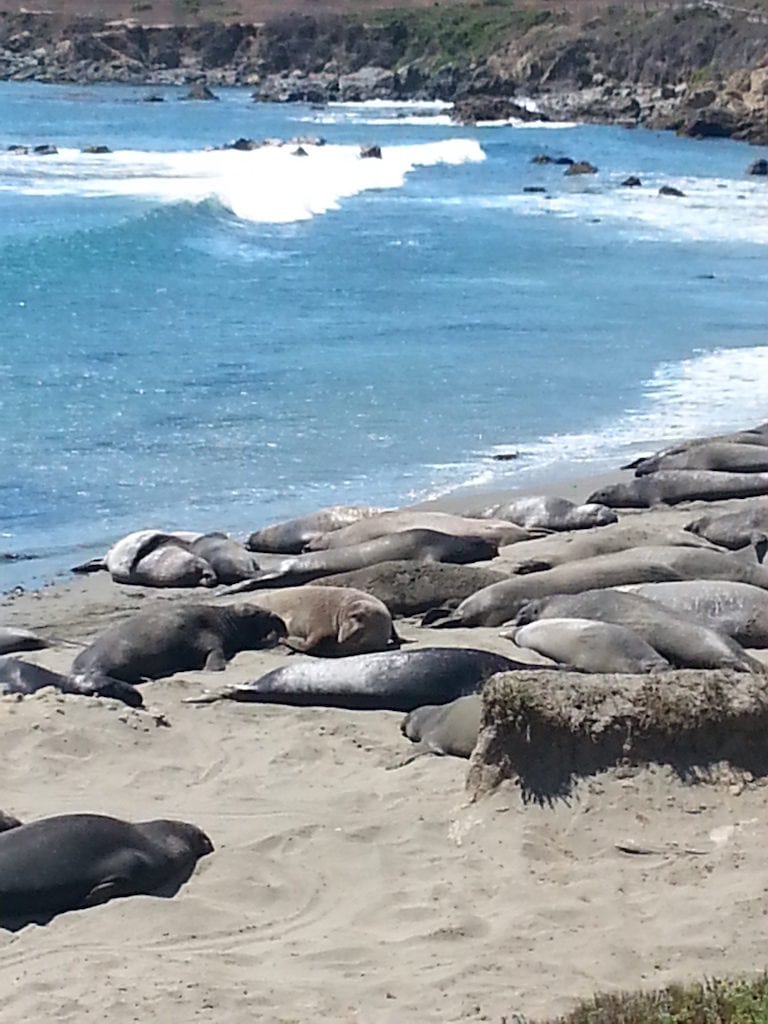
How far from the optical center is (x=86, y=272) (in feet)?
79.4

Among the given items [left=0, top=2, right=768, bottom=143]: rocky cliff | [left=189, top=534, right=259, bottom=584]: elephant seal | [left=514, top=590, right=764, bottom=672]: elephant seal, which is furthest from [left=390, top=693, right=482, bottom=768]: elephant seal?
[left=0, top=2, right=768, bottom=143]: rocky cliff

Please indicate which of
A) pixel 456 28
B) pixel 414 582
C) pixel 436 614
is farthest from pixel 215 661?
pixel 456 28

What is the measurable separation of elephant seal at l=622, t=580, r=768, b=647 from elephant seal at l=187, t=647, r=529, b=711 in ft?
4.22

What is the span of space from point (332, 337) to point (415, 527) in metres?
9.29

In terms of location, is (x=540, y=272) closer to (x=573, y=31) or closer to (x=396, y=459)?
(x=396, y=459)

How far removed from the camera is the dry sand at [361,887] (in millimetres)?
4828

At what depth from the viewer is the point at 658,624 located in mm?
7965

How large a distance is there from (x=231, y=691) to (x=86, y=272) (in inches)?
686

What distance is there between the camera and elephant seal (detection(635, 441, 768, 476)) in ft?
41.3

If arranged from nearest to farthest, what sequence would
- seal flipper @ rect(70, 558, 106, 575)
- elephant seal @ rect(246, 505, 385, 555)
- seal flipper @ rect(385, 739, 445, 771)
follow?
seal flipper @ rect(385, 739, 445, 771) < seal flipper @ rect(70, 558, 106, 575) < elephant seal @ rect(246, 505, 385, 555)

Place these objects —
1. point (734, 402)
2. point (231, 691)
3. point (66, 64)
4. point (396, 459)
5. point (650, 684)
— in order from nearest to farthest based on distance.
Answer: point (650, 684) < point (231, 691) < point (396, 459) < point (734, 402) < point (66, 64)

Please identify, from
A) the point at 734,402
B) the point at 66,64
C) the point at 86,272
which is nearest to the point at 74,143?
the point at 86,272

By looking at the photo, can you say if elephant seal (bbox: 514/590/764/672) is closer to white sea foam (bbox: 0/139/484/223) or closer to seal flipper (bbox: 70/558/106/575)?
seal flipper (bbox: 70/558/106/575)

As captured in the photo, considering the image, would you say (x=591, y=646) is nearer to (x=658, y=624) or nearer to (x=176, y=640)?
(x=658, y=624)
